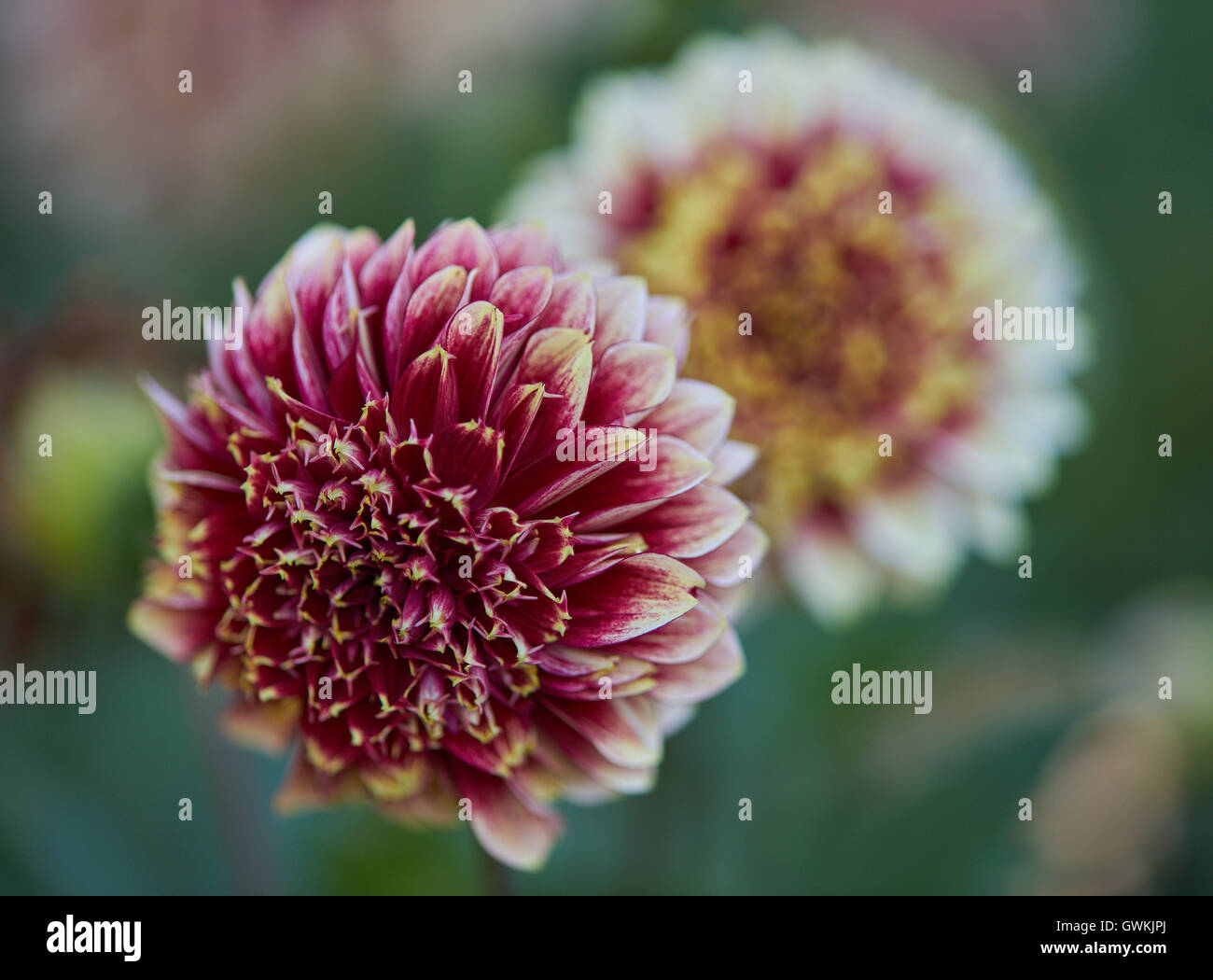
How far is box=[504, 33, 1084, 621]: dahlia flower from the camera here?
21.5 inches

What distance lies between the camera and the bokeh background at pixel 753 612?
0.59 meters

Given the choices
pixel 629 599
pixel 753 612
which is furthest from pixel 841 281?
pixel 629 599

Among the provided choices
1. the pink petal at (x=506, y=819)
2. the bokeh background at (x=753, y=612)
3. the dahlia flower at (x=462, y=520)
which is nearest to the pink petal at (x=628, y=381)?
the dahlia flower at (x=462, y=520)

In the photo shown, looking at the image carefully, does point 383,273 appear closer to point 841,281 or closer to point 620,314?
point 620,314

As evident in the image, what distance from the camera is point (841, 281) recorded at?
0.56 metres

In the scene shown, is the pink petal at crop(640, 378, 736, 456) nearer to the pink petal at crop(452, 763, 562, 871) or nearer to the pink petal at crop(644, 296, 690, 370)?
the pink petal at crop(644, 296, 690, 370)

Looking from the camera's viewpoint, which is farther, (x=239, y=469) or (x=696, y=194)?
(x=696, y=194)

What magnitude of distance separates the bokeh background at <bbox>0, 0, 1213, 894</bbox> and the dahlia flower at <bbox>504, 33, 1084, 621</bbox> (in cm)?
4

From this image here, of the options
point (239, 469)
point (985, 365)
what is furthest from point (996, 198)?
point (239, 469)

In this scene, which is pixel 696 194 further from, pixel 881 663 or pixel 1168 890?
pixel 1168 890

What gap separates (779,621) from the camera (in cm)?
73

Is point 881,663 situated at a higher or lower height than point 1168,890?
higher

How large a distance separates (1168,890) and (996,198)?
1.48ft

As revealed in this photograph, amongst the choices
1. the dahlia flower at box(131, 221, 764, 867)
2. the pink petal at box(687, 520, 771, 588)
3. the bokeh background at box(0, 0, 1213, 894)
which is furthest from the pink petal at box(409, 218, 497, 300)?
the bokeh background at box(0, 0, 1213, 894)
